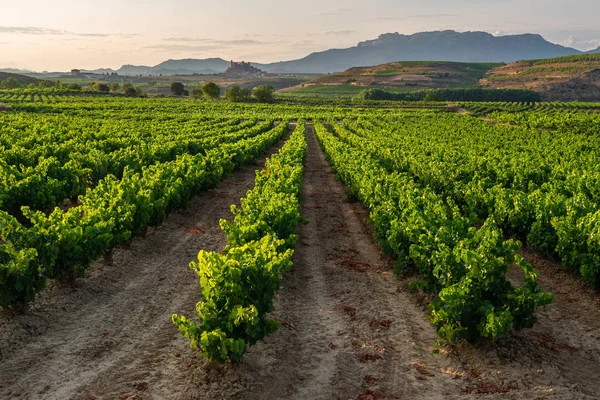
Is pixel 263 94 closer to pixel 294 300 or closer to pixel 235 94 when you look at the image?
pixel 235 94

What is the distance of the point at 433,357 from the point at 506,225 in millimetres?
8090

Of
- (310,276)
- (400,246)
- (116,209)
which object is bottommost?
(310,276)

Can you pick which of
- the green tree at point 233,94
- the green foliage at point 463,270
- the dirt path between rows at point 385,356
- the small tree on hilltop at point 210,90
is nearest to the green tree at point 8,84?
the small tree on hilltop at point 210,90

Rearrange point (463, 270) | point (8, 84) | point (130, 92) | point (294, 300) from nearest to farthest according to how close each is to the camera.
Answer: point (463, 270) → point (294, 300) → point (130, 92) → point (8, 84)

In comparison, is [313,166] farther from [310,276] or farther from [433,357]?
[433,357]

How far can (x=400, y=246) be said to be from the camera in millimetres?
12789

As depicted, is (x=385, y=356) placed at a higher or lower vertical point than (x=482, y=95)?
lower

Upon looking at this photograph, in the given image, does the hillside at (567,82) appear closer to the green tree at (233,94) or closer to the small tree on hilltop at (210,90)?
the green tree at (233,94)

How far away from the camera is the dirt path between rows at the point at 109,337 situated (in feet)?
25.8

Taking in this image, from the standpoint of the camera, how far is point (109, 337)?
9500 mm

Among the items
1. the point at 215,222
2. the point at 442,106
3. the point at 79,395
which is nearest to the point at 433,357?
the point at 79,395

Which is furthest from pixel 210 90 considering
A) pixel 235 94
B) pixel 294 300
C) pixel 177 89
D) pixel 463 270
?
pixel 463 270

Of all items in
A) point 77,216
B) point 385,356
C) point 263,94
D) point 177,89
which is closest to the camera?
point 385,356

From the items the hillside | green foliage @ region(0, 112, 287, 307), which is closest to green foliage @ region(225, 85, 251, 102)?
the hillside
